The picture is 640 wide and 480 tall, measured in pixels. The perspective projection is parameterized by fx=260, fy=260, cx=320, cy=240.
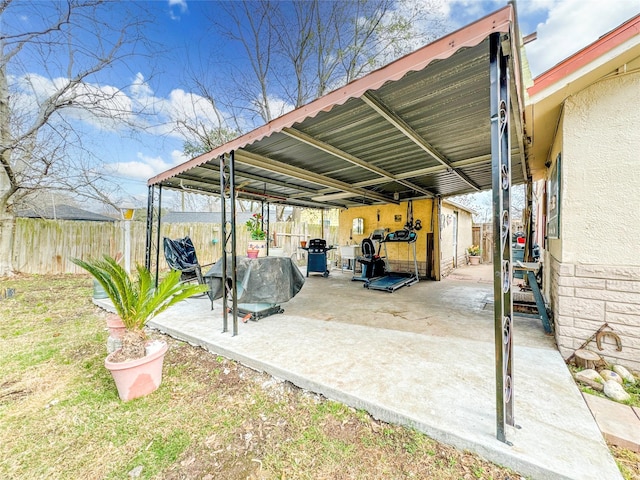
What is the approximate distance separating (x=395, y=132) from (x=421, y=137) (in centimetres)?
42

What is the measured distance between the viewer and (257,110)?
10891mm

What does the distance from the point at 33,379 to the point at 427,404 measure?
11.7ft

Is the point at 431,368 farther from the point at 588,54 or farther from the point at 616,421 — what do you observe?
the point at 588,54

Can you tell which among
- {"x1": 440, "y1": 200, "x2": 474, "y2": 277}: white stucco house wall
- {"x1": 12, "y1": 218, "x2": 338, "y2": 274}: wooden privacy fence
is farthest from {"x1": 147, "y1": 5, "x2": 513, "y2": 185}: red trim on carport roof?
{"x1": 440, "y1": 200, "x2": 474, "y2": 277}: white stucco house wall

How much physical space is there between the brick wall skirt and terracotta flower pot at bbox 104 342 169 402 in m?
3.87

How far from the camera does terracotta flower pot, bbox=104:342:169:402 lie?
2096 mm

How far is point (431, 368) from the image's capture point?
7.75 feet

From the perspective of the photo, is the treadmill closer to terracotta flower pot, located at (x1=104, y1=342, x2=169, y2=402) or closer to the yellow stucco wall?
the yellow stucco wall

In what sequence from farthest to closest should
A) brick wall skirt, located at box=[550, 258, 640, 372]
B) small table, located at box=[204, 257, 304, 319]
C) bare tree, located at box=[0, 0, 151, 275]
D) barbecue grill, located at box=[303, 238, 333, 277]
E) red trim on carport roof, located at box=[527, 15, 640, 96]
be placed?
1. barbecue grill, located at box=[303, 238, 333, 277]
2. bare tree, located at box=[0, 0, 151, 275]
3. small table, located at box=[204, 257, 304, 319]
4. brick wall skirt, located at box=[550, 258, 640, 372]
5. red trim on carport roof, located at box=[527, 15, 640, 96]

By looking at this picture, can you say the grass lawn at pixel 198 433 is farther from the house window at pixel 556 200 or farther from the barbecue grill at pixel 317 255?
the barbecue grill at pixel 317 255

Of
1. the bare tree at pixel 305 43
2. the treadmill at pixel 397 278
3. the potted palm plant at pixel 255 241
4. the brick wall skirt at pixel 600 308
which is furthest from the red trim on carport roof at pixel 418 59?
the bare tree at pixel 305 43

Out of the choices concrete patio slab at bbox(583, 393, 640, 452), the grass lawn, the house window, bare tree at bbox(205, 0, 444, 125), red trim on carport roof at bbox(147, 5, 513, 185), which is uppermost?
bare tree at bbox(205, 0, 444, 125)

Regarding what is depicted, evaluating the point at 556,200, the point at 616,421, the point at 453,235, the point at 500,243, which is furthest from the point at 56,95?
the point at 453,235

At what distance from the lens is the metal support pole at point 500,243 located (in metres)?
1.48
